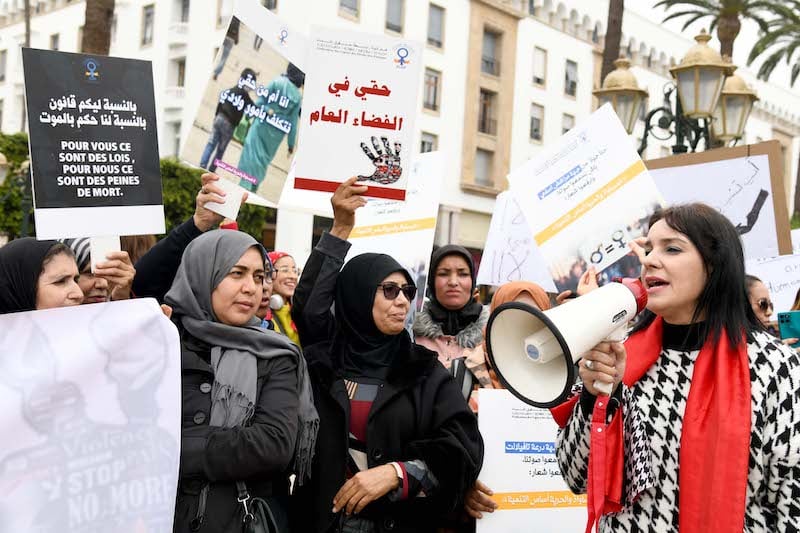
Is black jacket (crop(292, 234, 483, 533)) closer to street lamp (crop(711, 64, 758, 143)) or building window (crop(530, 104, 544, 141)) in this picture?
street lamp (crop(711, 64, 758, 143))

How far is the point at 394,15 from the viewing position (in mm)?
28500

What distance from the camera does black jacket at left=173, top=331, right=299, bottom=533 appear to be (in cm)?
244

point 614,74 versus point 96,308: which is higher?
point 614,74

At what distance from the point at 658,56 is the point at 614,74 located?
35.9m

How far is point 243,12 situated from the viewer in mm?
3271

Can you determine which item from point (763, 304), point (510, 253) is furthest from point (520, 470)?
point (510, 253)

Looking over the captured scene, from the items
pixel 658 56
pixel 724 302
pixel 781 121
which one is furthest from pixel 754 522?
pixel 781 121

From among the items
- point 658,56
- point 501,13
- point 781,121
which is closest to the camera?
point 501,13

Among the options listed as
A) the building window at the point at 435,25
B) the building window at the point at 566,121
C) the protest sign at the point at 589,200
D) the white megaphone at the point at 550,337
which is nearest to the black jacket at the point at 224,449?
the white megaphone at the point at 550,337

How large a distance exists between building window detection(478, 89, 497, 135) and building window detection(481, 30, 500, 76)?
34.7 inches

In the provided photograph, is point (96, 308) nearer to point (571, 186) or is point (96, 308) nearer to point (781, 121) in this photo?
point (571, 186)

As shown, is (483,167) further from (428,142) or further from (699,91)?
(699,91)

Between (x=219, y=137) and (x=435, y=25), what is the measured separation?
27674 millimetres

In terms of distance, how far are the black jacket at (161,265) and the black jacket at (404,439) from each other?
0.71m
